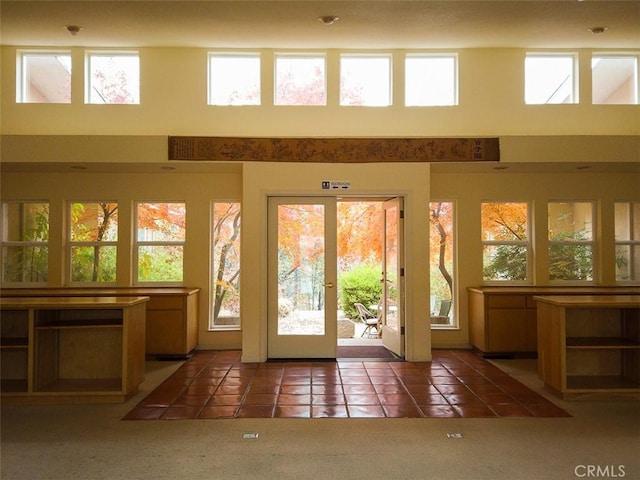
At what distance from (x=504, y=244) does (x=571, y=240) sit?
1051 mm

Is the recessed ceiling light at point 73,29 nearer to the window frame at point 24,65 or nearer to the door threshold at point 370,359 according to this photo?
the window frame at point 24,65

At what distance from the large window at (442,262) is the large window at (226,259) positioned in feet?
9.68

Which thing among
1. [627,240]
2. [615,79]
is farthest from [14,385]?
[615,79]

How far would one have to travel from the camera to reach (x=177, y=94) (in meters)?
6.38

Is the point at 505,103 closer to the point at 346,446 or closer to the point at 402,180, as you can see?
the point at 402,180

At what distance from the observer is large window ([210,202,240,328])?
6891 mm

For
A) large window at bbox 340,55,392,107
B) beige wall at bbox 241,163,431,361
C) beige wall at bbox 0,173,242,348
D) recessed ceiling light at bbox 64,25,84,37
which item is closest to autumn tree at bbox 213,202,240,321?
beige wall at bbox 0,173,242,348

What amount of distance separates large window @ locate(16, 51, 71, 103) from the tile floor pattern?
13.8 ft

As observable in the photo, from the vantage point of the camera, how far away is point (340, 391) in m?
4.68

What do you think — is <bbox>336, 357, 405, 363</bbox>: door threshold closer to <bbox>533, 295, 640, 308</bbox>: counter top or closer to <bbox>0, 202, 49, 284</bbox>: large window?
<bbox>533, 295, 640, 308</bbox>: counter top

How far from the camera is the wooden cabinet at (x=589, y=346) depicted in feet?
14.4

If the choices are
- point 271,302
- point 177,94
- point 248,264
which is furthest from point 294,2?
point 271,302

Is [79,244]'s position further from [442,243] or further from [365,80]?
[442,243]

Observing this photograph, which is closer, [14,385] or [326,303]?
[14,385]
